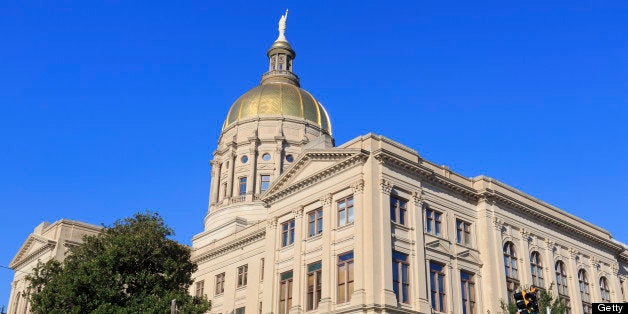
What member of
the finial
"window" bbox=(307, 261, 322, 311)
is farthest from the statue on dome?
"window" bbox=(307, 261, 322, 311)

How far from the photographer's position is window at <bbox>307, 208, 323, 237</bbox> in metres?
44.2

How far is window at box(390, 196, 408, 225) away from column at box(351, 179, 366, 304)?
216cm

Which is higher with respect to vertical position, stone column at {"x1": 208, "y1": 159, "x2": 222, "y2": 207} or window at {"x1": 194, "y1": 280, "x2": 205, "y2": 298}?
stone column at {"x1": 208, "y1": 159, "x2": 222, "y2": 207}

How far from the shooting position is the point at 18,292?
66812mm

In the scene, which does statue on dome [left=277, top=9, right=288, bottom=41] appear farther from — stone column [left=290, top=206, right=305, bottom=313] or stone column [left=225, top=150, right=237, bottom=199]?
stone column [left=290, top=206, right=305, bottom=313]

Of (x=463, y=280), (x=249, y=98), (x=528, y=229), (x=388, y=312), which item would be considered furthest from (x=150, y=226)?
(x=249, y=98)

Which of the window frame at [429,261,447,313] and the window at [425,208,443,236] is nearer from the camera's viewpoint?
the window frame at [429,261,447,313]

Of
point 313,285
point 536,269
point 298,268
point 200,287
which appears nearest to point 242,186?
point 200,287

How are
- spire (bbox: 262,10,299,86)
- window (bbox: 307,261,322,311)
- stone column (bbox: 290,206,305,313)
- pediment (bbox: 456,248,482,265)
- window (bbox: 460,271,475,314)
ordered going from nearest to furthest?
1. window (bbox: 307,261,322,311)
2. stone column (bbox: 290,206,305,313)
3. window (bbox: 460,271,475,314)
4. pediment (bbox: 456,248,482,265)
5. spire (bbox: 262,10,299,86)

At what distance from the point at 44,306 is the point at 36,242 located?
27.6m

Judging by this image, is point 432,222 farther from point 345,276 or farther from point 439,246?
point 345,276

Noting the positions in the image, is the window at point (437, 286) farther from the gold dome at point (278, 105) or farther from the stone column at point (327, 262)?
the gold dome at point (278, 105)

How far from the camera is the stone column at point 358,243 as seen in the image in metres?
38.7

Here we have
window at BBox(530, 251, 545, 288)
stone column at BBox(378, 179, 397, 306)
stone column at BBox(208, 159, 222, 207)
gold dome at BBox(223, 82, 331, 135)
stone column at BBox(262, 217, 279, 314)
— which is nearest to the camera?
stone column at BBox(378, 179, 397, 306)
